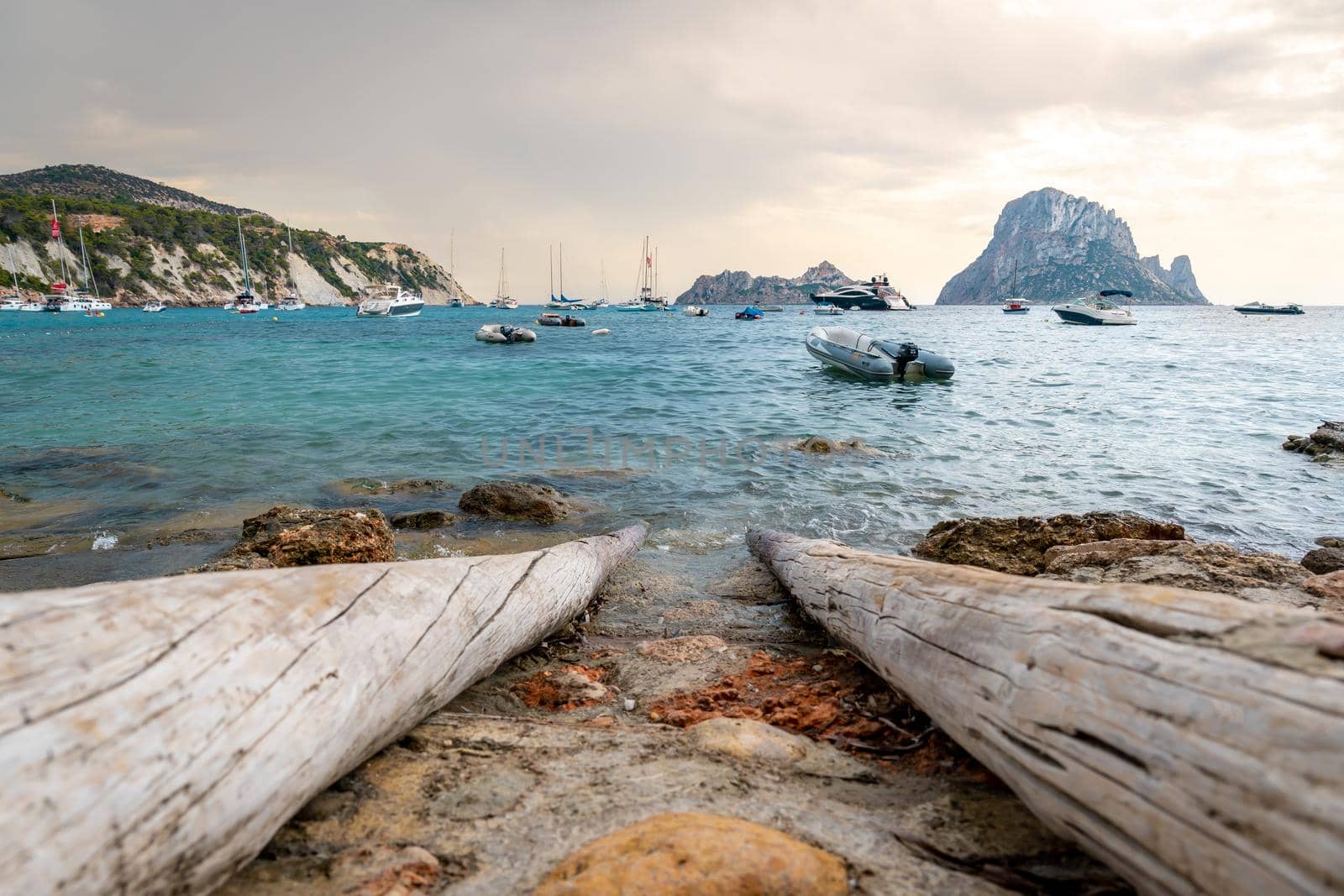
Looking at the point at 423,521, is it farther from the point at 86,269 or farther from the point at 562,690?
the point at 86,269

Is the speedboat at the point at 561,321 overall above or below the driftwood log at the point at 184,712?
above

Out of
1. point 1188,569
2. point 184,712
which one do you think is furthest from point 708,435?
point 184,712

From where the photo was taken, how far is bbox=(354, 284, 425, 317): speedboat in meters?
74.6

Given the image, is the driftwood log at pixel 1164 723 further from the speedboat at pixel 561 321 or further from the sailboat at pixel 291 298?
the sailboat at pixel 291 298

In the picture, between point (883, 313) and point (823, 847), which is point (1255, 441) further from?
A: point (883, 313)

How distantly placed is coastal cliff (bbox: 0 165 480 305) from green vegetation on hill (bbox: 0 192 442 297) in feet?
0.45

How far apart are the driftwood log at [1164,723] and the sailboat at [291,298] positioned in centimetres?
11434

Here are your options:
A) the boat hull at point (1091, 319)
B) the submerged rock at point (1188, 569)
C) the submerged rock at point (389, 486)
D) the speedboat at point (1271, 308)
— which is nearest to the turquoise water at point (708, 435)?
the submerged rock at point (389, 486)

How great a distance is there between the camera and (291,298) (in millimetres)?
103875


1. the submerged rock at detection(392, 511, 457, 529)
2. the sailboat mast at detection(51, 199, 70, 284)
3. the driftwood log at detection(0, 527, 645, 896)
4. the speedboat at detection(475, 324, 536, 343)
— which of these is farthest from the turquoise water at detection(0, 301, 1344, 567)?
the sailboat mast at detection(51, 199, 70, 284)

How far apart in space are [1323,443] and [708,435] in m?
11.2

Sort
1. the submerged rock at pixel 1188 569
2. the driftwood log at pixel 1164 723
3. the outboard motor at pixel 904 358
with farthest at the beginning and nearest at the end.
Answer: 1. the outboard motor at pixel 904 358
2. the submerged rock at pixel 1188 569
3. the driftwood log at pixel 1164 723

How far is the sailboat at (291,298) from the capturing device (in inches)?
3932

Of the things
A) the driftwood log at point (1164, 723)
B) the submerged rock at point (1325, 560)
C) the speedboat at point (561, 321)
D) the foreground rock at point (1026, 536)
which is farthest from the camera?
the speedboat at point (561, 321)
